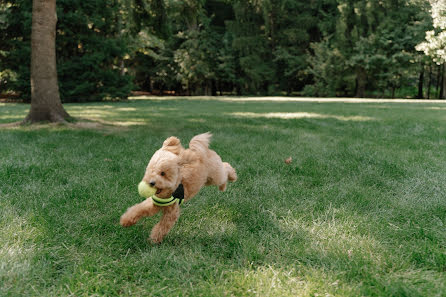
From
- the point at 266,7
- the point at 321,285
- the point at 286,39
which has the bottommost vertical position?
the point at 321,285

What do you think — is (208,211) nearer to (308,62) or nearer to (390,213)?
(390,213)

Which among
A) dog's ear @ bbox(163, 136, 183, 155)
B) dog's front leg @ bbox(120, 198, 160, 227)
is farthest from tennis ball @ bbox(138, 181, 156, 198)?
dog's ear @ bbox(163, 136, 183, 155)

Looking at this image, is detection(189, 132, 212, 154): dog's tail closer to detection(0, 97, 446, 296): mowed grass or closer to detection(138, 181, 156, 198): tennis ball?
detection(138, 181, 156, 198): tennis ball

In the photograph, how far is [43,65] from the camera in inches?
309

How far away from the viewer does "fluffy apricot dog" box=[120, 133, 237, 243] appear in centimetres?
212

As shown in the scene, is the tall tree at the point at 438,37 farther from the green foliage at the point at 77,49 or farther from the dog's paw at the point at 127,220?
the dog's paw at the point at 127,220

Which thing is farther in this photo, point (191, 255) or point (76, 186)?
point (76, 186)

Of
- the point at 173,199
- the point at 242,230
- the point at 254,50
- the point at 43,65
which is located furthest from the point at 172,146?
the point at 254,50

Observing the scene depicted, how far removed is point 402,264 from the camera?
2031 mm

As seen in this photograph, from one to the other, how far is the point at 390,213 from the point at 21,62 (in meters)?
22.0

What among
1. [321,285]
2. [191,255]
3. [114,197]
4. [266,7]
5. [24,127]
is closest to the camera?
[321,285]

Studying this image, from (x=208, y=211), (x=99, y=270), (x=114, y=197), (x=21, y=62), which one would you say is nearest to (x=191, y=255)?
(x=99, y=270)

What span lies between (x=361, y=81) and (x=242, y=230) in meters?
33.7

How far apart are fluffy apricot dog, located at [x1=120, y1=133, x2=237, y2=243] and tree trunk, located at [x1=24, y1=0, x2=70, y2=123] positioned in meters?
6.88
